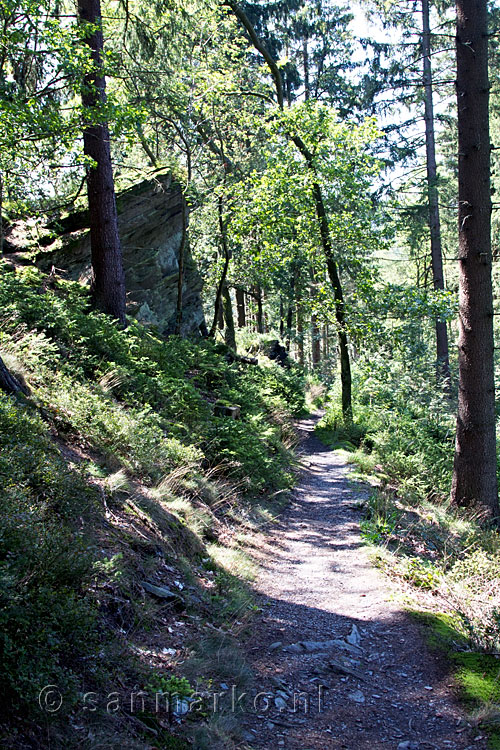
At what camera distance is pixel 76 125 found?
284 inches

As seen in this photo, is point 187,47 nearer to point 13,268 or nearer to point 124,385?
point 13,268

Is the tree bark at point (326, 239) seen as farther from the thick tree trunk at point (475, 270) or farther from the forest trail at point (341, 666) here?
the forest trail at point (341, 666)

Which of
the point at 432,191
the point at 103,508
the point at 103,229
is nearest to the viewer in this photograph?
the point at 103,508

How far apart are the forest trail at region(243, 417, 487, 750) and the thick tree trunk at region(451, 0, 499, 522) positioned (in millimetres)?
2551

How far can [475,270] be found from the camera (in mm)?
7539

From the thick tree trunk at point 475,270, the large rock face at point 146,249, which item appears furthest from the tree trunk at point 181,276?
the thick tree trunk at point 475,270

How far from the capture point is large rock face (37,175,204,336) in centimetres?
1157

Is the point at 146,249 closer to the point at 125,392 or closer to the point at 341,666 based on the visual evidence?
the point at 125,392

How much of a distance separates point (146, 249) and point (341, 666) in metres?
11.7

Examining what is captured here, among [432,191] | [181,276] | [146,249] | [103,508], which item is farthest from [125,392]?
[432,191]

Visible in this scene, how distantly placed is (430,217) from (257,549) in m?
17.4

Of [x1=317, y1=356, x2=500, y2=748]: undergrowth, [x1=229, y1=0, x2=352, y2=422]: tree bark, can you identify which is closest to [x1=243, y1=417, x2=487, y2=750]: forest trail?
[x1=317, y1=356, x2=500, y2=748]: undergrowth

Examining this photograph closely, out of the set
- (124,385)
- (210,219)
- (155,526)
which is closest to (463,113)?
(124,385)

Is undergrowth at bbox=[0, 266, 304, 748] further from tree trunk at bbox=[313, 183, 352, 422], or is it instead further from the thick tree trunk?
tree trunk at bbox=[313, 183, 352, 422]
